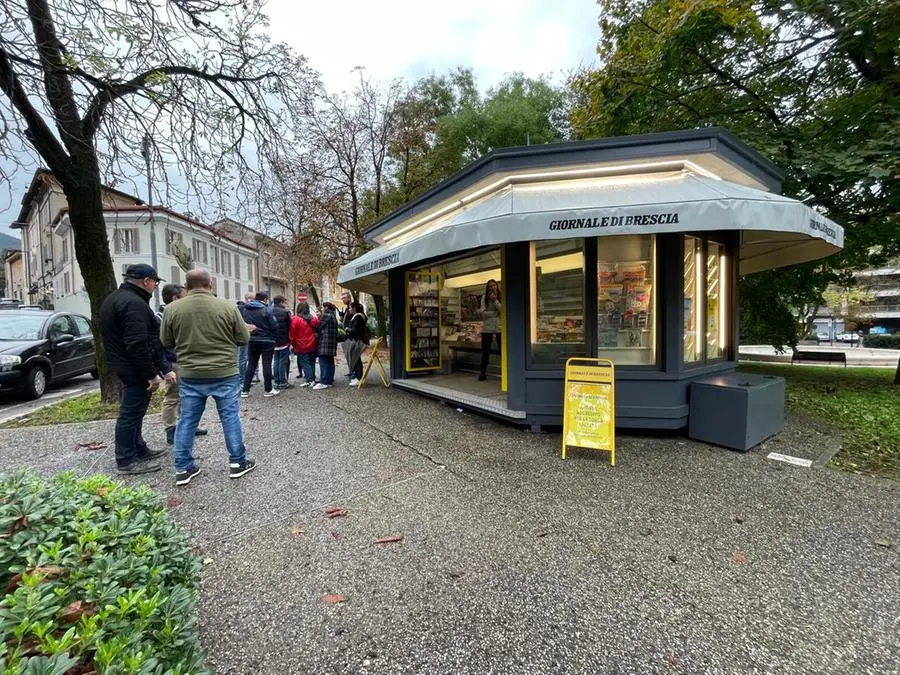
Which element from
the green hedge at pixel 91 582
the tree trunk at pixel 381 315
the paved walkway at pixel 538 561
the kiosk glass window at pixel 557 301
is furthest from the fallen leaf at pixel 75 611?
the tree trunk at pixel 381 315

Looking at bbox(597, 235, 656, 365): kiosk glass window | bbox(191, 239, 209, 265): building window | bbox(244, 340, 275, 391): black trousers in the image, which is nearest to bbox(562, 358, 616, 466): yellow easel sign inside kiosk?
bbox(597, 235, 656, 365): kiosk glass window

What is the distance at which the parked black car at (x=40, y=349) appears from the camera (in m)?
7.32

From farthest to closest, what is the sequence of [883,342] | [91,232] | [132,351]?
1. [883,342]
2. [91,232]
3. [132,351]

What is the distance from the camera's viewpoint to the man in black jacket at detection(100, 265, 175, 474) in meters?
3.68

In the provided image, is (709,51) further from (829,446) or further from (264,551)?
(264,551)

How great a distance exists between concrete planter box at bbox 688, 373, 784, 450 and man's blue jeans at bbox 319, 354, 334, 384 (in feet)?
20.8

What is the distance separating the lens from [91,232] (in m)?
6.07

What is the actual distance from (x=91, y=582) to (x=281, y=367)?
7.16 metres

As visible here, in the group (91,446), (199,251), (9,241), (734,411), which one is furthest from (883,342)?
(9,241)

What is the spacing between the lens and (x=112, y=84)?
15.5 ft

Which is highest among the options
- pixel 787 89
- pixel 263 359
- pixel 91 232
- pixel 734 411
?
pixel 787 89

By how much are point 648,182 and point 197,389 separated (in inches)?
210

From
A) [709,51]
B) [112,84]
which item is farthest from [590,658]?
[709,51]

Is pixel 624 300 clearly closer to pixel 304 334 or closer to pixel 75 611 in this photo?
pixel 75 611
